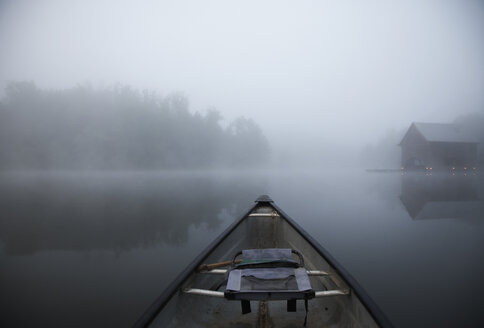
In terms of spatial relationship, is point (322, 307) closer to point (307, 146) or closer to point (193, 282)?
point (193, 282)

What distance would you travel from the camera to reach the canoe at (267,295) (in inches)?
89.7

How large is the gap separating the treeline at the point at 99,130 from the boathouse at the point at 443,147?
4952cm

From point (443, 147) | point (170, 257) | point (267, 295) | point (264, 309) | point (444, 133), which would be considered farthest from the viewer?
point (444, 133)

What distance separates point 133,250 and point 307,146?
196m

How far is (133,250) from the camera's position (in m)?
8.08

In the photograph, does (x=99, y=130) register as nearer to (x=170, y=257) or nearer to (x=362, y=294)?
(x=170, y=257)

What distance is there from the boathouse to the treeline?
49.5m

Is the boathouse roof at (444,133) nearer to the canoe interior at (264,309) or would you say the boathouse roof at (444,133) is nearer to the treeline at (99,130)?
the canoe interior at (264,309)

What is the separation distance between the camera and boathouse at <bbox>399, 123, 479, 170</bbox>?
38531mm

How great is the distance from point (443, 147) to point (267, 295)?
52.2m

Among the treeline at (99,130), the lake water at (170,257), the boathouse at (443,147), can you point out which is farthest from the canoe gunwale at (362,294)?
the treeline at (99,130)

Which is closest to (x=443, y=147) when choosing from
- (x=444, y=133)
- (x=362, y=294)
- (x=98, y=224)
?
(x=444, y=133)

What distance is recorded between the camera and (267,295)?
2.27 m

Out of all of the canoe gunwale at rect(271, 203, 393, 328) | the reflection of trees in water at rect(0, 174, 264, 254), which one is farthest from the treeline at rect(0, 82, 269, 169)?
the canoe gunwale at rect(271, 203, 393, 328)
